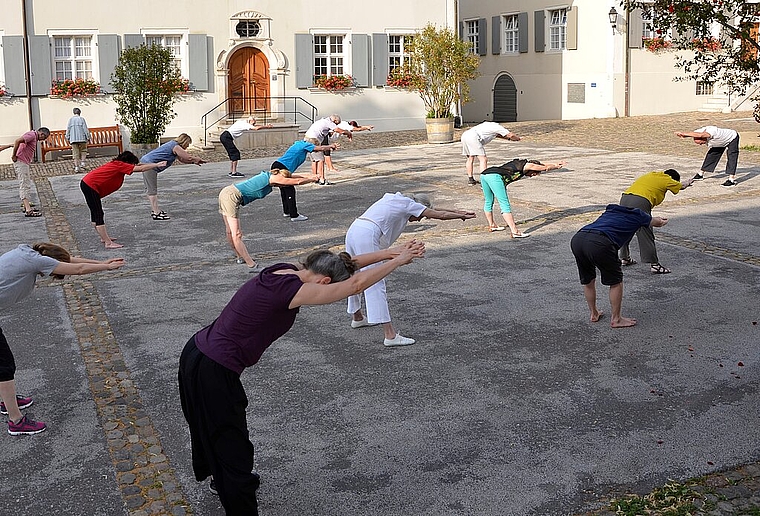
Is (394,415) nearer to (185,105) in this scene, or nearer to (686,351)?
(686,351)

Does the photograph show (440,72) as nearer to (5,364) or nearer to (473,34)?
(473,34)

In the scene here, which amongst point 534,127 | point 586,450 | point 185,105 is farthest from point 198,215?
point 534,127

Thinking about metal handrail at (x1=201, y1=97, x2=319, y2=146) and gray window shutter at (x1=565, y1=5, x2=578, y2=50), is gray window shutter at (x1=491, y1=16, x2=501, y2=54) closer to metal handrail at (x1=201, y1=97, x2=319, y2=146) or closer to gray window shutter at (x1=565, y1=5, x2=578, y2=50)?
gray window shutter at (x1=565, y1=5, x2=578, y2=50)

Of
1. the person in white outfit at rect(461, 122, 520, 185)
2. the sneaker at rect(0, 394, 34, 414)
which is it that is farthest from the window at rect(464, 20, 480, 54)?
the sneaker at rect(0, 394, 34, 414)

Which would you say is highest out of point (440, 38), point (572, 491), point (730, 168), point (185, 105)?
point (440, 38)

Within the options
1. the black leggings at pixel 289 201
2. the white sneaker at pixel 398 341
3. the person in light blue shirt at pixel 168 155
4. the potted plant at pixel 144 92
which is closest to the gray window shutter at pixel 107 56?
the potted plant at pixel 144 92

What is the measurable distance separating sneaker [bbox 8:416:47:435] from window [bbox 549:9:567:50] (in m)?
29.8

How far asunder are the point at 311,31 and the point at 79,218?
14.8 metres

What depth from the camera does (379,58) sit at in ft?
95.7

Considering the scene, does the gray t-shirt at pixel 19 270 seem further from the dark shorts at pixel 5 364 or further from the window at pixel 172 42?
the window at pixel 172 42

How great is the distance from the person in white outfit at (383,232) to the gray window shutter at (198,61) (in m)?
20.2

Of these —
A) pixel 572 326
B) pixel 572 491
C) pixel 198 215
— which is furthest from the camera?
pixel 198 215

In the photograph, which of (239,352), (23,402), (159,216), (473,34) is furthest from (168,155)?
(473,34)

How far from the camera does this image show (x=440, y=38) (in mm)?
25922
